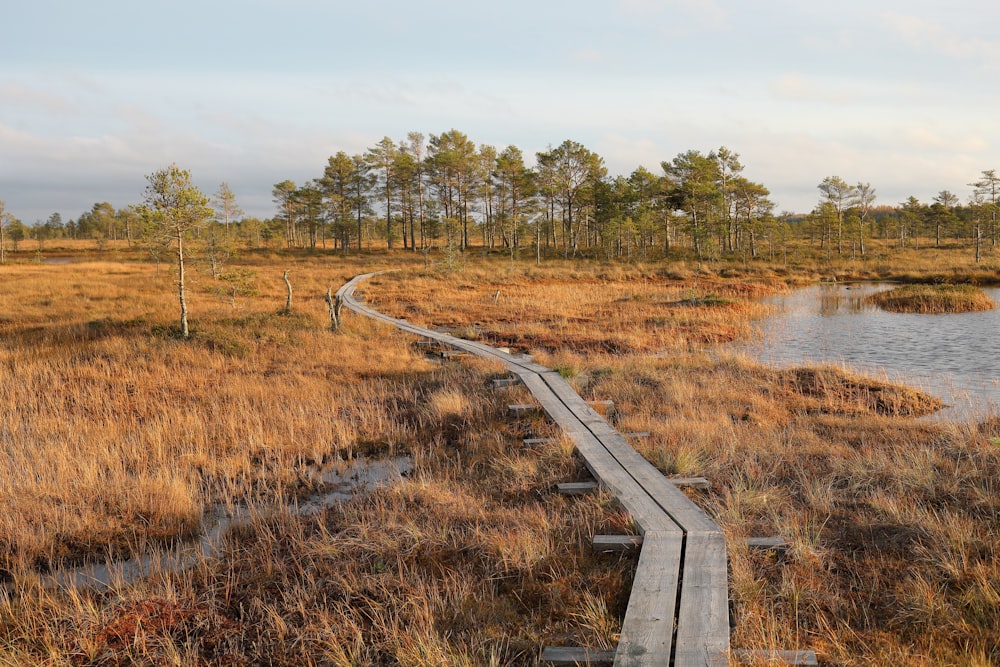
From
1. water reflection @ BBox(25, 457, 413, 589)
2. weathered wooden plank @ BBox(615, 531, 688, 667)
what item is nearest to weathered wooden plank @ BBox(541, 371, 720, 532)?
weathered wooden plank @ BBox(615, 531, 688, 667)

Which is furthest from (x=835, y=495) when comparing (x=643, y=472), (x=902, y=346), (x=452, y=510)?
(x=902, y=346)

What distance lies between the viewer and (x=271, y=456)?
844 cm

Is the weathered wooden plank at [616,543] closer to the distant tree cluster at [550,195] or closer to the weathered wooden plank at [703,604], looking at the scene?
the weathered wooden plank at [703,604]

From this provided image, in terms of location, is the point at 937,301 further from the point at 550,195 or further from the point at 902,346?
the point at 550,195

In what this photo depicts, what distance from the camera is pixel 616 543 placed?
514 cm

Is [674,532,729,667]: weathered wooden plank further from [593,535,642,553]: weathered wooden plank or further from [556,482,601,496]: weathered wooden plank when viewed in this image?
[556,482,601,496]: weathered wooden plank

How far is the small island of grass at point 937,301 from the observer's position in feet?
83.2

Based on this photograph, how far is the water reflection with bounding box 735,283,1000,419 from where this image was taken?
12.4 metres

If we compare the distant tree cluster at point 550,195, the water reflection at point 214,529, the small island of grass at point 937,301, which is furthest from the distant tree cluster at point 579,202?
the water reflection at point 214,529

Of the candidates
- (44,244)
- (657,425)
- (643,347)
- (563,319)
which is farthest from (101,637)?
(44,244)

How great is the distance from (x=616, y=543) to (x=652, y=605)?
0.97 metres

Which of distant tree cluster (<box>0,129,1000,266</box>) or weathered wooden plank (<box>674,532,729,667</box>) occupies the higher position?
distant tree cluster (<box>0,129,1000,266</box>)

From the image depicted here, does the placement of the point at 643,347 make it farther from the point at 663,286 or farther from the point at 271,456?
the point at 663,286

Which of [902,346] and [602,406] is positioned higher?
[602,406]
